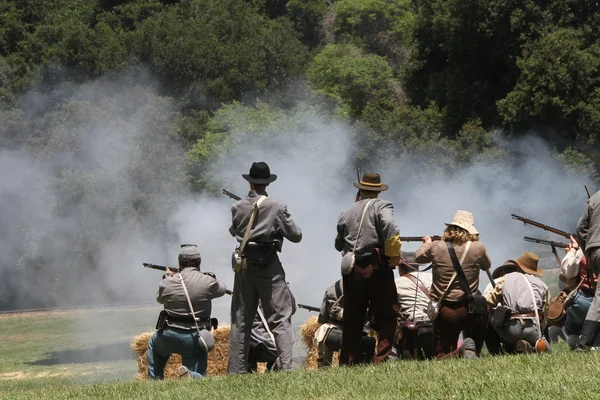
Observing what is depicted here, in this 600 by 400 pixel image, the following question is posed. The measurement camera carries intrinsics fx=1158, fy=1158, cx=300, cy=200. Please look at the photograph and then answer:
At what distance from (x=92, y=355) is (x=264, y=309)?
39.6 feet

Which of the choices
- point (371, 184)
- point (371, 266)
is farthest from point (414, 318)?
point (371, 184)

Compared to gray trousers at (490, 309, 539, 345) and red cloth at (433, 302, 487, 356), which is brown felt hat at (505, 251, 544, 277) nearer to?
gray trousers at (490, 309, 539, 345)

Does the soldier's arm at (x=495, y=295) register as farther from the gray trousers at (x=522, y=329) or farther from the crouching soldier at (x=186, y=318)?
the crouching soldier at (x=186, y=318)

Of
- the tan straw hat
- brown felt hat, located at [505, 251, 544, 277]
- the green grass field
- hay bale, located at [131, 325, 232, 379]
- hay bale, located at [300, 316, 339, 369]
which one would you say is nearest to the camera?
the green grass field

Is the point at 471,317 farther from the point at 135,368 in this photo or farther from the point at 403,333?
the point at 135,368

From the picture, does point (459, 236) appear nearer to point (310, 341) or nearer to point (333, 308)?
point (333, 308)

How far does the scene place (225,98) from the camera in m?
42.5

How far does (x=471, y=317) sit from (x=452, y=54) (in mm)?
25430

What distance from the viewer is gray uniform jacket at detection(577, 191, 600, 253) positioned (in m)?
10.4

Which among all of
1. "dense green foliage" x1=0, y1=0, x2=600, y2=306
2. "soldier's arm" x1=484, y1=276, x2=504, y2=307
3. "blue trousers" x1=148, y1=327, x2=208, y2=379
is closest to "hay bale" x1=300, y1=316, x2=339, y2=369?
"blue trousers" x1=148, y1=327, x2=208, y2=379

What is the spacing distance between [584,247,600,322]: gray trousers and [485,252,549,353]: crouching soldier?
1.19 metres

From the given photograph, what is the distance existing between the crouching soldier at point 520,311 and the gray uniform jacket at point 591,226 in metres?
1.38

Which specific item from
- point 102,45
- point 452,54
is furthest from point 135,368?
point 102,45

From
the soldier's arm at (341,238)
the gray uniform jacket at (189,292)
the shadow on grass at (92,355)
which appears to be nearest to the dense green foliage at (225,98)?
the shadow on grass at (92,355)
